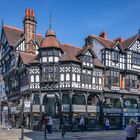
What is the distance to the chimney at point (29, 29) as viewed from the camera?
39.9 m

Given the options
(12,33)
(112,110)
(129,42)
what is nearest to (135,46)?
(129,42)

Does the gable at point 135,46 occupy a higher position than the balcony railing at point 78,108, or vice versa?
the gable at point 135,46

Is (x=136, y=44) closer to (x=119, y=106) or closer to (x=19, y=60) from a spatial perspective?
(x=119, y=106)

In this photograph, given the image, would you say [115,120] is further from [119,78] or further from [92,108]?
[119,78]

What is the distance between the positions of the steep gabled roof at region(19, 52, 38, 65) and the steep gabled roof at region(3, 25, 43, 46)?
10.8 feet

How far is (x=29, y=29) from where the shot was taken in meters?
40.4

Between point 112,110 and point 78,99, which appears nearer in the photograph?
point 78,99

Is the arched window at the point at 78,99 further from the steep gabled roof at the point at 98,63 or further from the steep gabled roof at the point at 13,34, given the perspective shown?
the steep gabled roof at the point at 13,34

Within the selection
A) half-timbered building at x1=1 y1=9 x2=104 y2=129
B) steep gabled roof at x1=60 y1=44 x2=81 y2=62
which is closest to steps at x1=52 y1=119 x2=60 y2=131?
half-timbered building at x1=1 y1=9 x2=104 y2=129

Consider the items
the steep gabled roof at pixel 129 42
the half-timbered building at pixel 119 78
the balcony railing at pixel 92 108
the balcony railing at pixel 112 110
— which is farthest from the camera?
the steep gabled roof at pixel 129 42

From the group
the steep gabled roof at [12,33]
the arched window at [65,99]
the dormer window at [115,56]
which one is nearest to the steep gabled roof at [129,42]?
the dormer window at [115,56]

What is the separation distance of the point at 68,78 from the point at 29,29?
35.1 feet

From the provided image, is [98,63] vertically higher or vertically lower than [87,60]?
lower

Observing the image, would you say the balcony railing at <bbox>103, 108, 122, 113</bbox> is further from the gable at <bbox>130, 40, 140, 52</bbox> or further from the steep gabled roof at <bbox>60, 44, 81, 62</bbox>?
the gable at <bbox>130, 40, 140, 52</bbox>
